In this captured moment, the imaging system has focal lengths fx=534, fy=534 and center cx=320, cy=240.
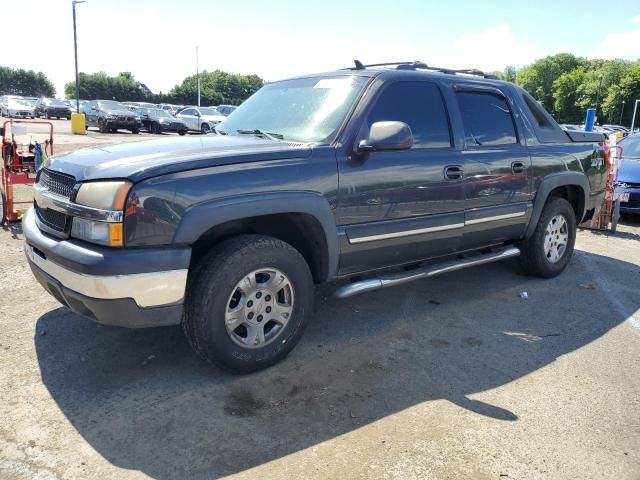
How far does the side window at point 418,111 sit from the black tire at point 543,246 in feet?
5.73

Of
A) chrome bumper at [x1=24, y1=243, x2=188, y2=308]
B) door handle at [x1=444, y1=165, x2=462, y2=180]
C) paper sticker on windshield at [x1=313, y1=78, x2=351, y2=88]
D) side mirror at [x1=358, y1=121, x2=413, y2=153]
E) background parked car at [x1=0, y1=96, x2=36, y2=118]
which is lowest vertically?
chrome bumper at [x1=24, y1=243, x2=188, y2=308]

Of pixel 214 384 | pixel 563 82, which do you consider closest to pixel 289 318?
pixel 214 384

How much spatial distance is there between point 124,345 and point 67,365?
399mm

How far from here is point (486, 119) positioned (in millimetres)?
4684

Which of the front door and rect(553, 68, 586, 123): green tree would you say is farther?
rect(553, 68, 586, 123): green tree

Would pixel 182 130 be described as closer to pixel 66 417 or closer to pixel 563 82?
pixel 66 417

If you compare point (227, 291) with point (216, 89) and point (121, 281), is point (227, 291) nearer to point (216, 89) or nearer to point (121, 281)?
point (121, 281)

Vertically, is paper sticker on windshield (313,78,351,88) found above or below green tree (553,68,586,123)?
below

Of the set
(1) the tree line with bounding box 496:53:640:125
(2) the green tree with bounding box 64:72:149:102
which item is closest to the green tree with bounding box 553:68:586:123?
(1) the tree line with bounding box 496:53:640:125

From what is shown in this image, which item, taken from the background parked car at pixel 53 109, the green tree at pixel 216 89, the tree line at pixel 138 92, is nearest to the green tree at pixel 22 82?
the tree line at pixel 138 92

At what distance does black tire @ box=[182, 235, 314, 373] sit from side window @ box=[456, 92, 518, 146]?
2028 millimetres

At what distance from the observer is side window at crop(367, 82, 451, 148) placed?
3.90m

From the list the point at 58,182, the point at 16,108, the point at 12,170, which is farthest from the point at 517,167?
the point at 16,108

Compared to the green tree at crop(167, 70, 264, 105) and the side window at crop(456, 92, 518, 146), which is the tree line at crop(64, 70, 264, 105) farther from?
the side window at crop(456, 92, 518, 146)
